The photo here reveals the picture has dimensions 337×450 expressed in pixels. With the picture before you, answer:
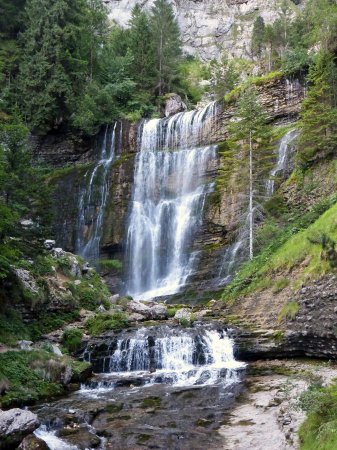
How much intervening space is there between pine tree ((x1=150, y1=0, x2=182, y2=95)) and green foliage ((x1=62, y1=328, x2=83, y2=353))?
3356 cm

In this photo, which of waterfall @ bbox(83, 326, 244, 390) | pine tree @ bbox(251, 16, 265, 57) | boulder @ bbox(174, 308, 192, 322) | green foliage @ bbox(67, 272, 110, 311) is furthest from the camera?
pine tree @ bbox(251, 16, 265, 57)

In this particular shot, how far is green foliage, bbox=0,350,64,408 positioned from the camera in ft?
38.5

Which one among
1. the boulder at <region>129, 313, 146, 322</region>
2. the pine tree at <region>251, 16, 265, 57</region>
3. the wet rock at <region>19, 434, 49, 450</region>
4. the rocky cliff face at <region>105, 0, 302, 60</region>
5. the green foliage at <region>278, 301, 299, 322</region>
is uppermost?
the rocky cliff face at <region>105, 0, 302, 60</region>

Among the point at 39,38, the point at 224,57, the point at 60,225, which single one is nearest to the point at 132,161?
the point at 60,225

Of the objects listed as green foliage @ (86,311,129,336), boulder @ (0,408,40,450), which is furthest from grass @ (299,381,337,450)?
green foliage @ (86,311,129,336)

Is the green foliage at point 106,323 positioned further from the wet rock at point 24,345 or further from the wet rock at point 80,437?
the wet rock at point 80,437

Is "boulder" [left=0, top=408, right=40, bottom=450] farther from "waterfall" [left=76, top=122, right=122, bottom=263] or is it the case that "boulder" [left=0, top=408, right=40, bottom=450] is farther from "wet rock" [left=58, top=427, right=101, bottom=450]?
"waterfall" [left=76, top=122, right=122, bottom=263]

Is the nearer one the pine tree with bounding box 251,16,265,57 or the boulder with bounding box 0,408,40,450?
the boulder with bounding box 0,408,40,450

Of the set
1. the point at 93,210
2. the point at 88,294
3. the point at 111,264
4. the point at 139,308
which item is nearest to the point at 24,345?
the point at 88,294

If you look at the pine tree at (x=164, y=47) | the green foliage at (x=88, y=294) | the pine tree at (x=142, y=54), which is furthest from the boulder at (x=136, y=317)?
the pine tree at (x=164, y=47)

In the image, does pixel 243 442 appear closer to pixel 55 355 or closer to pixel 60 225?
pixel 55 355

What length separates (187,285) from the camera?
26.6m

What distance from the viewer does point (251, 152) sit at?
2516 centimetres

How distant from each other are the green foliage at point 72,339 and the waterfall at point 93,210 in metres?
14.6
